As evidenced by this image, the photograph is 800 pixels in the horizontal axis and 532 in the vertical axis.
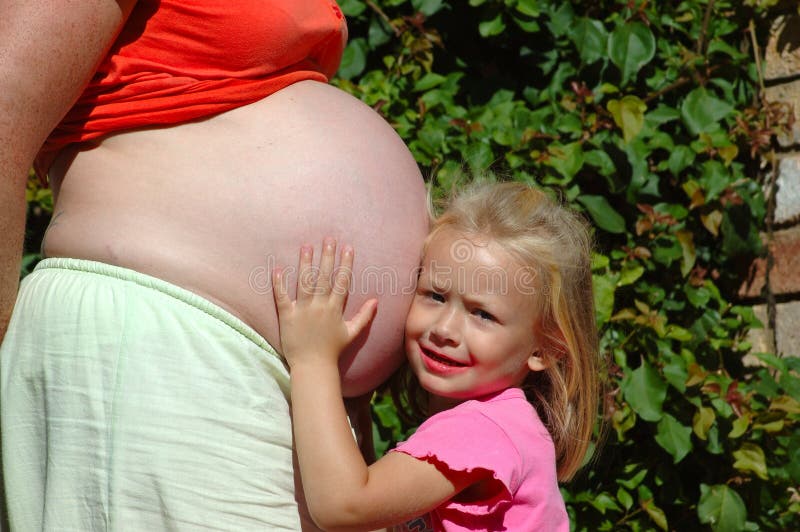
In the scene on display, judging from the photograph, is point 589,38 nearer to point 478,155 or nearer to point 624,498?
point 478,155

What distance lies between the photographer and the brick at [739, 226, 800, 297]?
8.80ft

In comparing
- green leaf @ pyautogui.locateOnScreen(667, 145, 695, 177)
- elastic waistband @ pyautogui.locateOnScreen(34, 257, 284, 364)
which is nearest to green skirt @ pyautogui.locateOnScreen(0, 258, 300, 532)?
elastic waistband @ pyautogui.locateOnScreen(34, 257, 284, 364)

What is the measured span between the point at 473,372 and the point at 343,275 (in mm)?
307

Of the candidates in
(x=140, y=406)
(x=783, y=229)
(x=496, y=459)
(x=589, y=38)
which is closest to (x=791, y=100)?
(x=783, y=229)

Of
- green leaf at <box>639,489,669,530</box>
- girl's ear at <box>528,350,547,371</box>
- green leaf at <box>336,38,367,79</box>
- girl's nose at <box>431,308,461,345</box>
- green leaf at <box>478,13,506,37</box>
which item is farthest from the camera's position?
green leaf at <box>336,38,367,79</box>

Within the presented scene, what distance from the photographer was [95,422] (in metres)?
1.26

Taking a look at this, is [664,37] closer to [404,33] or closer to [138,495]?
[404,33]

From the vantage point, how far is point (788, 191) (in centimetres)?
268

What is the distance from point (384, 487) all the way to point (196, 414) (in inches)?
12.3

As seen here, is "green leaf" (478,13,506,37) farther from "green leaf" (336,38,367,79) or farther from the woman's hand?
the woman's hand

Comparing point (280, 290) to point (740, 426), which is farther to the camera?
point (740, 426)

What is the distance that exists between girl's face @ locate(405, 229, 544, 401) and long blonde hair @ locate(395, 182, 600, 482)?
31 millimetres

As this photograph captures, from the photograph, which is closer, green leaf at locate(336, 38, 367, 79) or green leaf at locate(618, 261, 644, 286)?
green leaf at locate(618, 261, 644, 286)

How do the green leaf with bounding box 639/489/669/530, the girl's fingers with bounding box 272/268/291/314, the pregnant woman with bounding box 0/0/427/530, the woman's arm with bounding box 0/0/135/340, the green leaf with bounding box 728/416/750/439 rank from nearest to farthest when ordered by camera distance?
the woman's arm with bounding box 0/0/135/340, the pregnant woman with bounding box 0/0/427/530, the girl's fingers with bounding box 272/268/291/314, the green leaf with bounding box 728/416/750/439, the green leaf with bounding box 639/489/669/530
